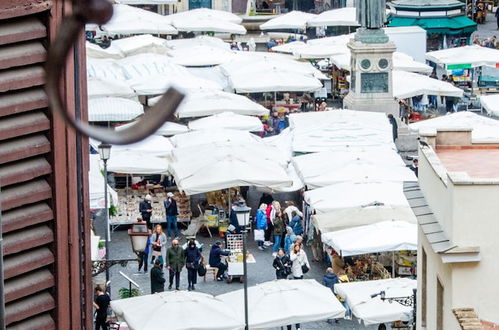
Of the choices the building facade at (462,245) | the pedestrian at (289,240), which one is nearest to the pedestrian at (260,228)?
the pedestrian at (289,240)

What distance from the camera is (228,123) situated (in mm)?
36906

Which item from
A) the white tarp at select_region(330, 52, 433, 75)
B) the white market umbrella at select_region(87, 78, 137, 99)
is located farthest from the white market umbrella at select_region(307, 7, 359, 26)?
the white market umbrella at select_region(87, 78, 137, 99)

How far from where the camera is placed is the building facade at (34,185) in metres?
10.4

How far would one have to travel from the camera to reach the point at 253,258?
94.5 ft

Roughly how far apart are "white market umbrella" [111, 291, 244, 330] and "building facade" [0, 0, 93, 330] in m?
8.53

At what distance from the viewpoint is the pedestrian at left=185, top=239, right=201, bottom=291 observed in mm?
26109

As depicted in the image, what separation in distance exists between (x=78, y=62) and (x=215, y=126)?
74.9 ft

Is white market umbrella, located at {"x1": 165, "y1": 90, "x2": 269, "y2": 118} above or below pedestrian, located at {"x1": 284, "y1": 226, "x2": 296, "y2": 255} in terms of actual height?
above

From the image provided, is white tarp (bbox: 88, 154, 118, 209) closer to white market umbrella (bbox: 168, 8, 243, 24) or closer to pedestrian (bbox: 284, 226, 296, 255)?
pedestrian (bbox: 284, 226, 296, 255)

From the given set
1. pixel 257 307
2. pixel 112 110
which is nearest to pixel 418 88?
pixel 112 110

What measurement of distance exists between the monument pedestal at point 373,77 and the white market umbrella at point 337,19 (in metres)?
21.2

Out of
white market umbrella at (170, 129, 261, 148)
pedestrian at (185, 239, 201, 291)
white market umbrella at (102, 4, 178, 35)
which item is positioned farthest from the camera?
white market umbrella at (102, 4, 178, 35)

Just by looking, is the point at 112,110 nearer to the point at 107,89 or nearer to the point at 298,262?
the point at 107,89

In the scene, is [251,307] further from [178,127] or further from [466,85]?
[466,85]
